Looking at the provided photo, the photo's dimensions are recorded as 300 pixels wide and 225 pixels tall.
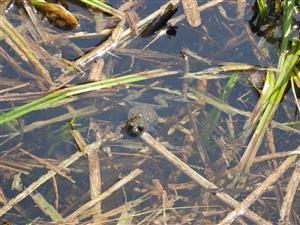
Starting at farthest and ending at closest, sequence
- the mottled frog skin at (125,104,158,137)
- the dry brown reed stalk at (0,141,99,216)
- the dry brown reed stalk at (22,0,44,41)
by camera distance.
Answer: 1. the dry brown reed stalk at (22,0,44,41)
2. the mottled frog skin at (125,104,158,137)
3. the dry brown reed stalk at (0,141,99,216)

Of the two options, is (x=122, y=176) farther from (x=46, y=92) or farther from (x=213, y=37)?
(x=213, y=37)

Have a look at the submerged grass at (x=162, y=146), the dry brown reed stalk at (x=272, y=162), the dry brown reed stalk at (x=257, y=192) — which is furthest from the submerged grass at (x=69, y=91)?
the dry brown reed stalk at (x=257, y=192)

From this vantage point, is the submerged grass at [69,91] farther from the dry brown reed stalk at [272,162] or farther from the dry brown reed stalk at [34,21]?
the dry brown reed stalk at [272,162]

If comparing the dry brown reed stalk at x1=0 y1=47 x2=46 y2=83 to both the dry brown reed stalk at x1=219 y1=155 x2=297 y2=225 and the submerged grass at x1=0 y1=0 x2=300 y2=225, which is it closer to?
the submerged grass at x1=0 y1=0 x2=300 y2=225

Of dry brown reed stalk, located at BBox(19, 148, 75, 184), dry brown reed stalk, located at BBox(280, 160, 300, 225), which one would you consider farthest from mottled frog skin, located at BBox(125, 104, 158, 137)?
dry brown reed stalk, located at BBox(280, 160, 300, 225)

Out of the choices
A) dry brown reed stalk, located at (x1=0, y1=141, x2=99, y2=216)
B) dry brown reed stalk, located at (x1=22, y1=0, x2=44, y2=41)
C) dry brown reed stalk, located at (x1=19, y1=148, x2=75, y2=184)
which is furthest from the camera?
dry brown reed stalk, located at (x1=22, y1=0, x2=44, y2=41)

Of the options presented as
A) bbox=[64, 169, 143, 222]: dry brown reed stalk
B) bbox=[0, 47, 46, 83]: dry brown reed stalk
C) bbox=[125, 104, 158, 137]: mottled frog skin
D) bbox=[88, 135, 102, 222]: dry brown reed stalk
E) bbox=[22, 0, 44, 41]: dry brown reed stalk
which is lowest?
bbox=[64, 169, 143, 222]: dry brown reed stalk

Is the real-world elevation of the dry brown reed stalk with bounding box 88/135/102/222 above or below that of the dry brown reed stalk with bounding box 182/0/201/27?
below

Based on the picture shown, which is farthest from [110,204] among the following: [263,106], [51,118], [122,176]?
[263,106]
